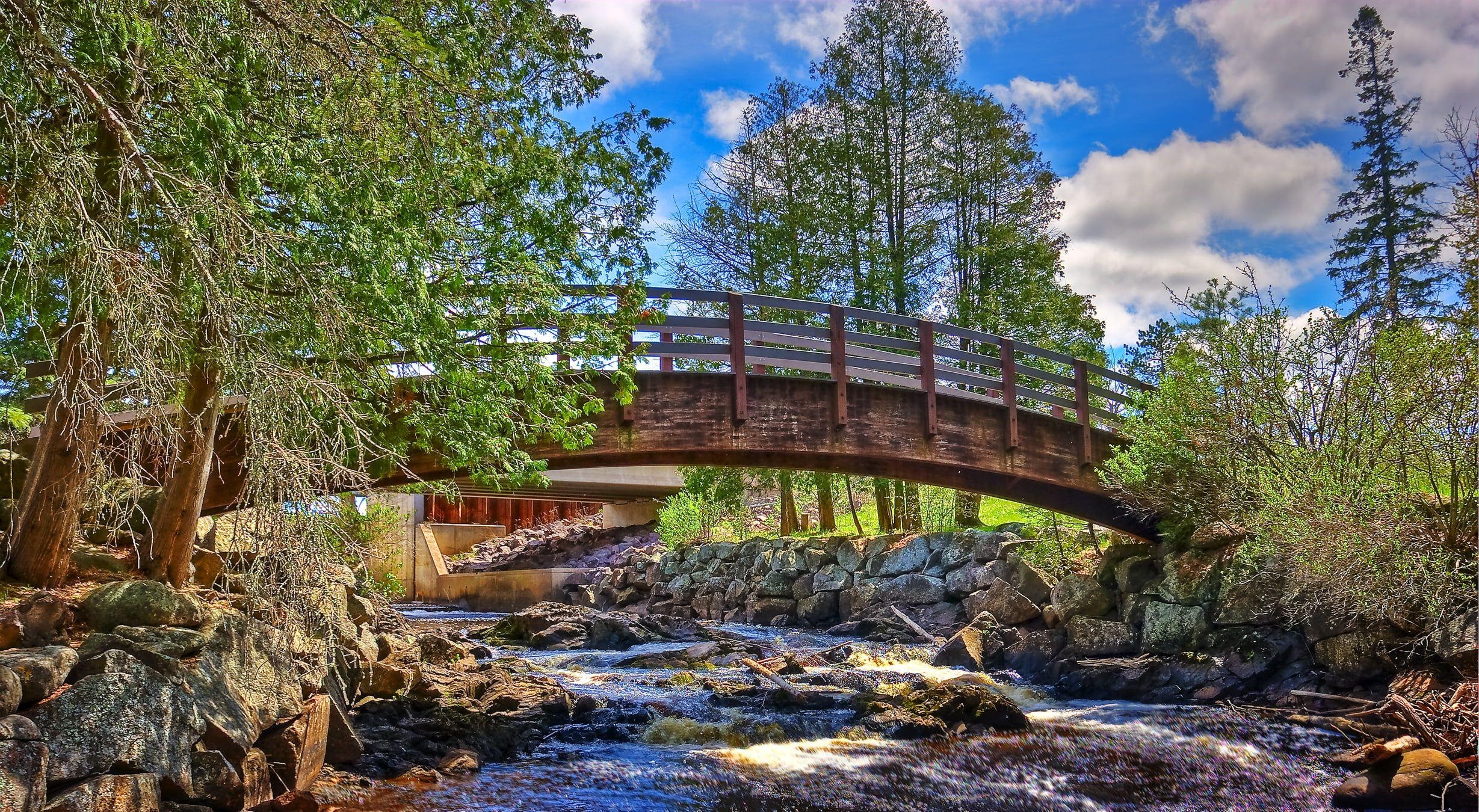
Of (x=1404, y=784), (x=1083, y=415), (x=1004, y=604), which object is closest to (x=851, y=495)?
(x=1004, y=604)

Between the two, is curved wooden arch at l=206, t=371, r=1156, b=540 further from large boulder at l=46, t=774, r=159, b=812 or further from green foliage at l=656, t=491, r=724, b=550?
green foliage at l=656, t=491, r=724, b=550

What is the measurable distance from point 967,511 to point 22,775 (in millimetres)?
17925

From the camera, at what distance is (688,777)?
7.44 m

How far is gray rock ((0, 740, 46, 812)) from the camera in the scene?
4418mm

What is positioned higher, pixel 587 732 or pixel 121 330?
pixel 121 330

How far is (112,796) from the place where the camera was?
4.92 m

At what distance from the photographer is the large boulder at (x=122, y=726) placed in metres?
4.97

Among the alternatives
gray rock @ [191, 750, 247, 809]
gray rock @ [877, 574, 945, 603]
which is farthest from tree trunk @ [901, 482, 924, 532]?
gray rock @ [191, 750, 247, 809]

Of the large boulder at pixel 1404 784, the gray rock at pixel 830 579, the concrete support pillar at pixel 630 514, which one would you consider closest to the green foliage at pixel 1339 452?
the large boulder at pixel 1404 784

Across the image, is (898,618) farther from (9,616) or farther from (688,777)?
(9,616)

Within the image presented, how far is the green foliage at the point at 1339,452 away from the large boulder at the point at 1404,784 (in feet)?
7.08

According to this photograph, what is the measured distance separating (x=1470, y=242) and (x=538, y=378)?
26.5ft

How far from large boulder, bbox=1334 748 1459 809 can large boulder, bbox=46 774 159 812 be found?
7.88 meters

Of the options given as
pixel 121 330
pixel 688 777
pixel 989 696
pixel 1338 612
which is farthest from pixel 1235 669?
pixel 121 330
